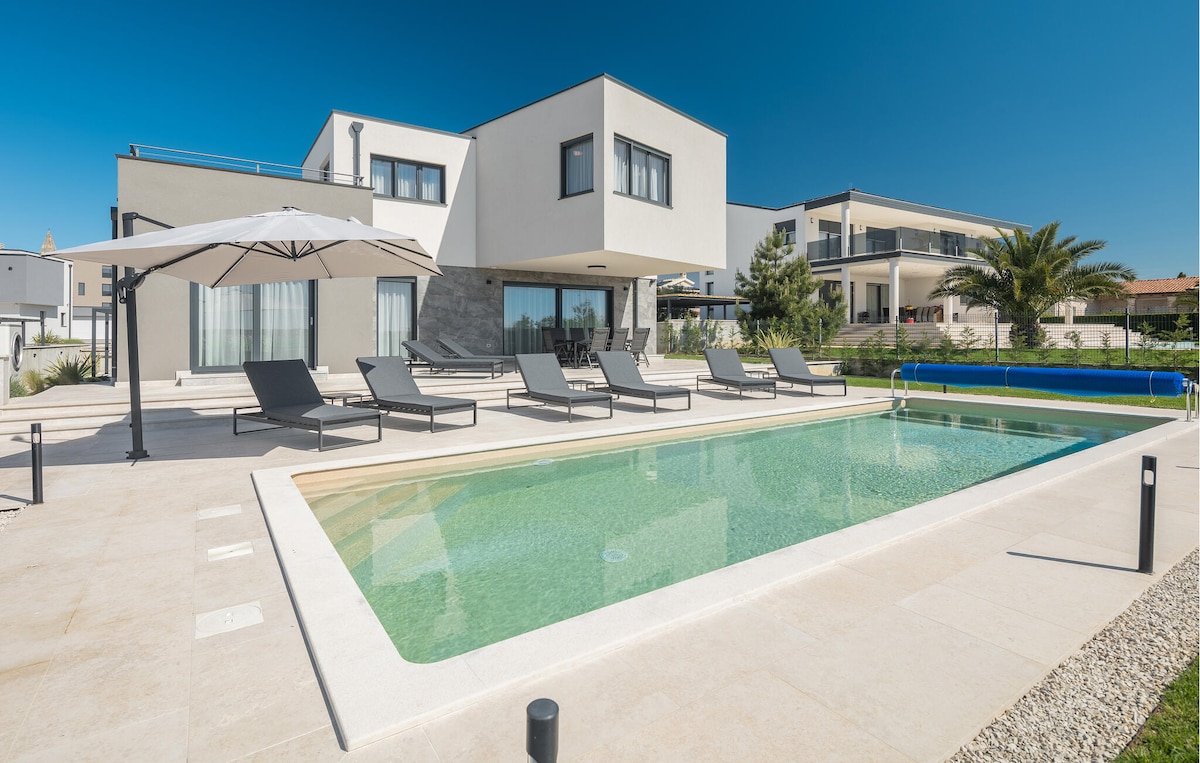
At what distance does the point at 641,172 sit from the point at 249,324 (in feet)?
31.4

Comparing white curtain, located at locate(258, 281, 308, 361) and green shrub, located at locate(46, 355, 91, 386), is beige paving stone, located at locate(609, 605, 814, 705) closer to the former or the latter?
white curtain, located at locate(258, 281, 308, 361)

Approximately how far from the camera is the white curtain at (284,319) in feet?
40.1

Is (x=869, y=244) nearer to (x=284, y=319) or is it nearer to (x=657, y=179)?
(x=657, y=179)

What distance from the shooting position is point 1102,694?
2.19 m

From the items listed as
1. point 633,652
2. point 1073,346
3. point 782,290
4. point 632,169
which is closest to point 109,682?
point 633,652

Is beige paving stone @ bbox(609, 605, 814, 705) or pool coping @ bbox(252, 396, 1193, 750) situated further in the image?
beige paving stone @ bbox(609, 605, 814, 705)

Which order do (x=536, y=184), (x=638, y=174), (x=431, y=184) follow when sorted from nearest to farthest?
1. (x=638, y=174)
2. (x=536, y=184)
3. (x=431, y=184)

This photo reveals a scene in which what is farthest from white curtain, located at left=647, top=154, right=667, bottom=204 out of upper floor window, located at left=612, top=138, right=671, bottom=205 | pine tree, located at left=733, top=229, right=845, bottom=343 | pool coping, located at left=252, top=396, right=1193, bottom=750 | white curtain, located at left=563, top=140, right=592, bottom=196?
pool coping, located at left=252, top=396, right=1193, bottom=750

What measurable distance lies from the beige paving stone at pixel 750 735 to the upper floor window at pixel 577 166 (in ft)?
41.8

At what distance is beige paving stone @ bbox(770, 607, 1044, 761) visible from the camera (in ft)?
6.47

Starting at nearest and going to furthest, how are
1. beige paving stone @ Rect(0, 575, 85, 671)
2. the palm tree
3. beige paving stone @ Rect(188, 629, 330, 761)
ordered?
1. beige paving stone @ Rect(188, 629, 330, 761)
2. beige paving stone @ Rect(0, 575, 85, 671)
3. the palm tree

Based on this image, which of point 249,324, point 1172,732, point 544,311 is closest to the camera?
point 1172,732

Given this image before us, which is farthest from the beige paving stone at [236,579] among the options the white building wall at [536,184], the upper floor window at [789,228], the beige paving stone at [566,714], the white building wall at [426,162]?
the upper floor window at [789,228]

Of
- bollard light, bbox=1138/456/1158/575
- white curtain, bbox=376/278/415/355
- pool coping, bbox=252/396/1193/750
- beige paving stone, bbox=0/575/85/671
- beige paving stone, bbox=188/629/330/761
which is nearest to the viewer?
beige paving stone, bbox=188/629/330/761
